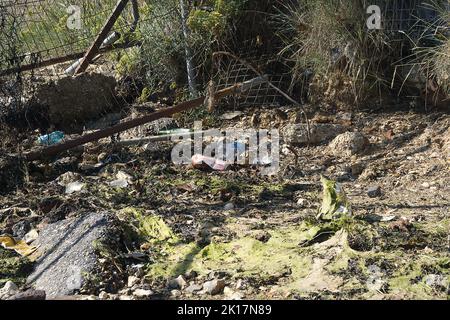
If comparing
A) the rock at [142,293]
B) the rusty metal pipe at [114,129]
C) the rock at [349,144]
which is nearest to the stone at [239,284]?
the rock at [142,293]

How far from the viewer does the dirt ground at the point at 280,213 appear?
10.8 feet

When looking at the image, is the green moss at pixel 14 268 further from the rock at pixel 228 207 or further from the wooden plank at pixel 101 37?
the wooden plank at pixel 101 37

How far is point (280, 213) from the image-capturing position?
13.9 feet

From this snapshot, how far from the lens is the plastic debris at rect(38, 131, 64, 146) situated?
228 inches

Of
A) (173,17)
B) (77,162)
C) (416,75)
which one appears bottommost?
(77,162)

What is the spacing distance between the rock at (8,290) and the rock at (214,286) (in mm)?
951

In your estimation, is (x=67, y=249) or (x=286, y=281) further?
(x=67, y=249)

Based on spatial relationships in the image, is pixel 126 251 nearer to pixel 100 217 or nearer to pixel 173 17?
pixel 100 217

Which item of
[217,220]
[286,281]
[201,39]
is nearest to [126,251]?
[217,220]

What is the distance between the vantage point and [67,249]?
12.4 ft

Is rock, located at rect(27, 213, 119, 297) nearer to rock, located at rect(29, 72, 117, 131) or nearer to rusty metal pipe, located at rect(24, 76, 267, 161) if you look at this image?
rusty metal pipe, located at rect(24, 76, 267, 161)

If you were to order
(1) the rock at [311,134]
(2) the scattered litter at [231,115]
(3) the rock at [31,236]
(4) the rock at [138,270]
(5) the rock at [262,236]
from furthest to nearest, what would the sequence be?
(2) the scattered litter at [231,115], (1) the rock at [311,134], (3) the rock at [31,236], (5) the rock at [262,236], (4) the rock at [138,270]

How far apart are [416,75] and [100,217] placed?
2.87 meters

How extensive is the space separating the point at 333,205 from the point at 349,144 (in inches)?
56.4
